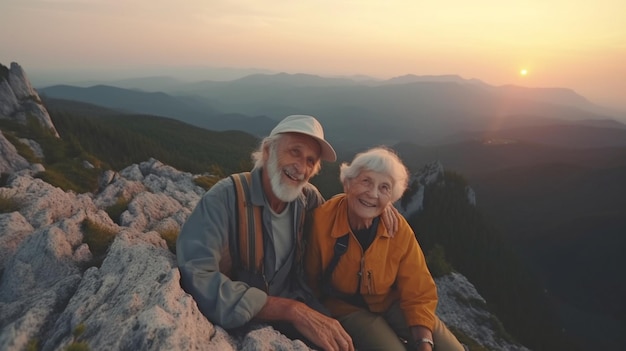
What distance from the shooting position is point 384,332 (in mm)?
6008

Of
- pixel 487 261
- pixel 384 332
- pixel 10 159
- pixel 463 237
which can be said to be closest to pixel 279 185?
pixel 384 332

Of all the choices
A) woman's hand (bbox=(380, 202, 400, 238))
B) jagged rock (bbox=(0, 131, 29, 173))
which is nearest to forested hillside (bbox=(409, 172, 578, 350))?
jagged rock (bbox=(0, 131, 29, 173))

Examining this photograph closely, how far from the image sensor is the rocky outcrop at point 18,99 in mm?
39875

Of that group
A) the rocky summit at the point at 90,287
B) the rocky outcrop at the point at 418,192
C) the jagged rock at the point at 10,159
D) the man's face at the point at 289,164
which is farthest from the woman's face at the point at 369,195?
the rocky outcrop at the point at 418,192

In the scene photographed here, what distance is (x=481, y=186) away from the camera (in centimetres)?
16488

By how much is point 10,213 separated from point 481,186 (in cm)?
17832

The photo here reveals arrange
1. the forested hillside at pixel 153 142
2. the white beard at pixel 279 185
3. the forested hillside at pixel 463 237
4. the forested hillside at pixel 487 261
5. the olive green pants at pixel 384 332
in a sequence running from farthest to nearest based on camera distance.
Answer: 1. the forested hillside at pixel 487 261
2. the forested hillside at pixel 463 237
3. the forested hillside at pixel 153 142
4. the white beard at pixel 279 185
5. the olive green pants at pixel 384 332

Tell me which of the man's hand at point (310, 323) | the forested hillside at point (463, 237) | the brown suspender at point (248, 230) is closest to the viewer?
the man's hand at point (310, 323)

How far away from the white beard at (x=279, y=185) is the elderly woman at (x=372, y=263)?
67cm

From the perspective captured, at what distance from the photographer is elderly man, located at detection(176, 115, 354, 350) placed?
5113 mm

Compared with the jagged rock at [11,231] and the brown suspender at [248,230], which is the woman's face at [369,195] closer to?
the brown suspender at [248,230]

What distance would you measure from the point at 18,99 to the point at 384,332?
178ft

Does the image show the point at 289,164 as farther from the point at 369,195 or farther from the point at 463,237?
the point at 463,237

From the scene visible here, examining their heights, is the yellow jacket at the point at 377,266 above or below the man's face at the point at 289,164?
below
